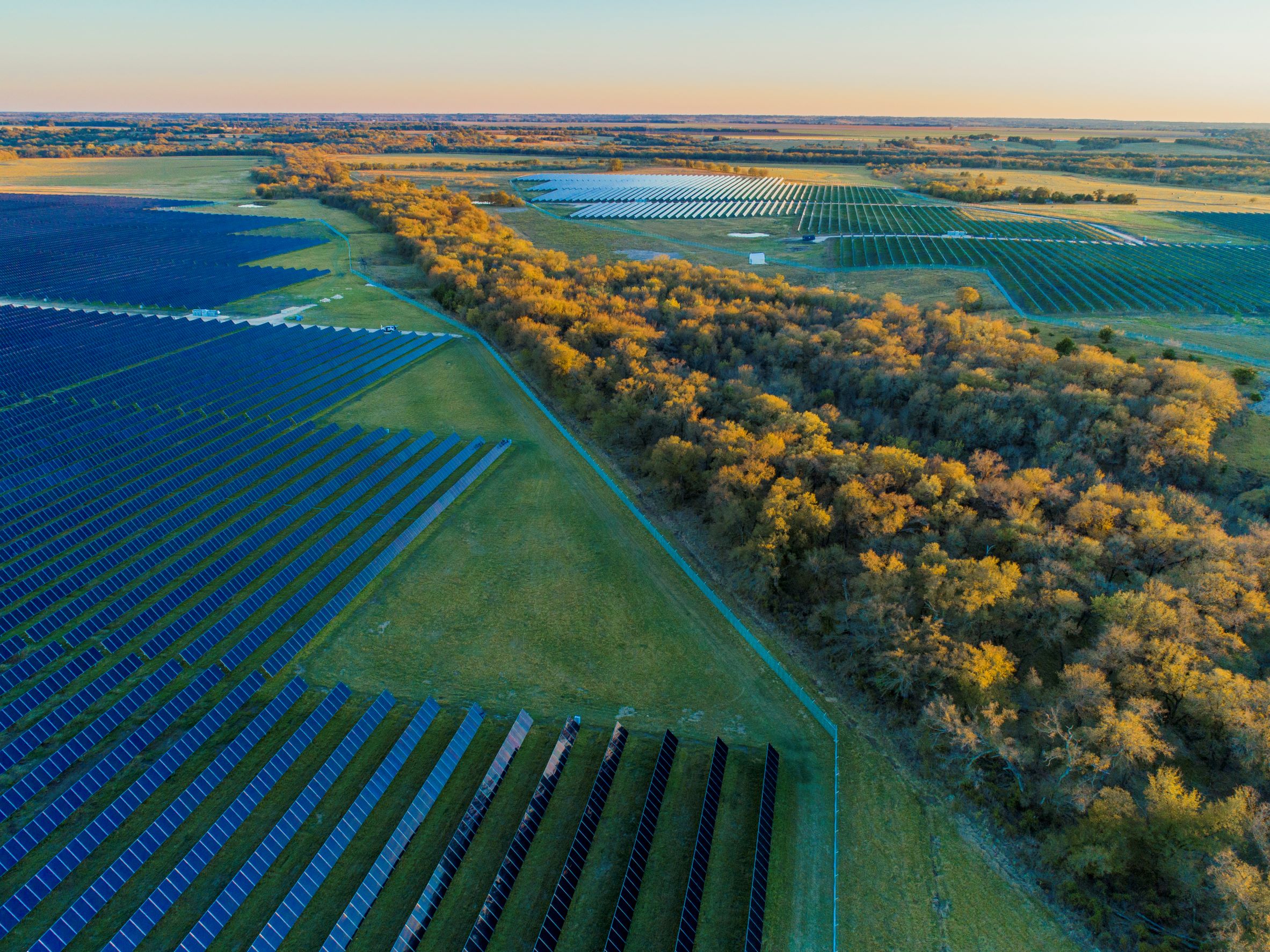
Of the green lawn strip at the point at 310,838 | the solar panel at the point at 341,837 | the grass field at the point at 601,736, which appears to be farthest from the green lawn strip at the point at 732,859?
the green lawn strip at the point at 310,838

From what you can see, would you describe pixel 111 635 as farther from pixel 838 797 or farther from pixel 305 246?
pixel 305 246

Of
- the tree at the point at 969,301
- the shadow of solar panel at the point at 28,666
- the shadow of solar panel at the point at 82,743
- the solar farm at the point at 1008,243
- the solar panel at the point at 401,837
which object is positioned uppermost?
the solar farm at the point at 1008,243

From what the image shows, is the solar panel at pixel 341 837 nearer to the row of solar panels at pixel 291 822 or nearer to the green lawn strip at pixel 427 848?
the row of solar panels at pixel 291 822

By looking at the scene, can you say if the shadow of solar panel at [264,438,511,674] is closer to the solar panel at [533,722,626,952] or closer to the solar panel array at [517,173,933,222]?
the solar panel at [533,722,626,952]

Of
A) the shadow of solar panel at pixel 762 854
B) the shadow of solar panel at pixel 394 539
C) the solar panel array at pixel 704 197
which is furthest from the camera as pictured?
the solar panel array at pixel 704 197

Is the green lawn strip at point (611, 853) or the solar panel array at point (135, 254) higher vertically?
the solar panel array at point (135, 254)

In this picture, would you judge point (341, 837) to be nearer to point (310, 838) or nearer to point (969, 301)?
point (310, 838)
